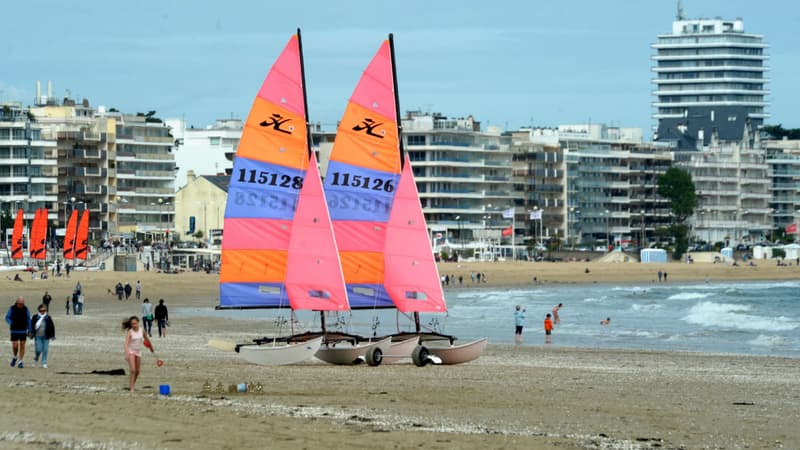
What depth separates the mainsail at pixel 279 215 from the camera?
3058 cm

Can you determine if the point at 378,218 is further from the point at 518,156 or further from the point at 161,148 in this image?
the point at 518,156

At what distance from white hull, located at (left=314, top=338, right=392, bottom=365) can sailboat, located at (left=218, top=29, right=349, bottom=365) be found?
0.94 m

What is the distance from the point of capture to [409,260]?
31.3 metres

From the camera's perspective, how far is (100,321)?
5266 cm

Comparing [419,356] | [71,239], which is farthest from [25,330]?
[71,239]

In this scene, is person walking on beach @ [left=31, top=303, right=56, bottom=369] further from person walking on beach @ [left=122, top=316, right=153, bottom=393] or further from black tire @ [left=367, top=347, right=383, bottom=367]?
black tire @ [left=367, top=347, right=383, bottom=367]

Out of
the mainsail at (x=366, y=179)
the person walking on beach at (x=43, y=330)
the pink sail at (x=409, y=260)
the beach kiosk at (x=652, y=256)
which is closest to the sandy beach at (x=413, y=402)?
the person walking on beach at (x=43, y=330)

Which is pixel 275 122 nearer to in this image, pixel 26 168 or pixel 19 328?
pixel 19 328

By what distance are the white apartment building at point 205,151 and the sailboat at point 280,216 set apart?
134 metres

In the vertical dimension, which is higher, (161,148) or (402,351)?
(161,148)

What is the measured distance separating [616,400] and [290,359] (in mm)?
8192

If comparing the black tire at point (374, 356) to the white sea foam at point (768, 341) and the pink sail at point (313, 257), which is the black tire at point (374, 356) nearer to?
the pink sail at point (313, 257)

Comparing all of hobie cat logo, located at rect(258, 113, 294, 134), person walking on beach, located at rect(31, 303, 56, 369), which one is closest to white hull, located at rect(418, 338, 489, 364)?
hobie cat logo, located at rect(258, 113, 294, 134)

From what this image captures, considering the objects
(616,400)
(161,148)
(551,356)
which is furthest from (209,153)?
(616,400)
